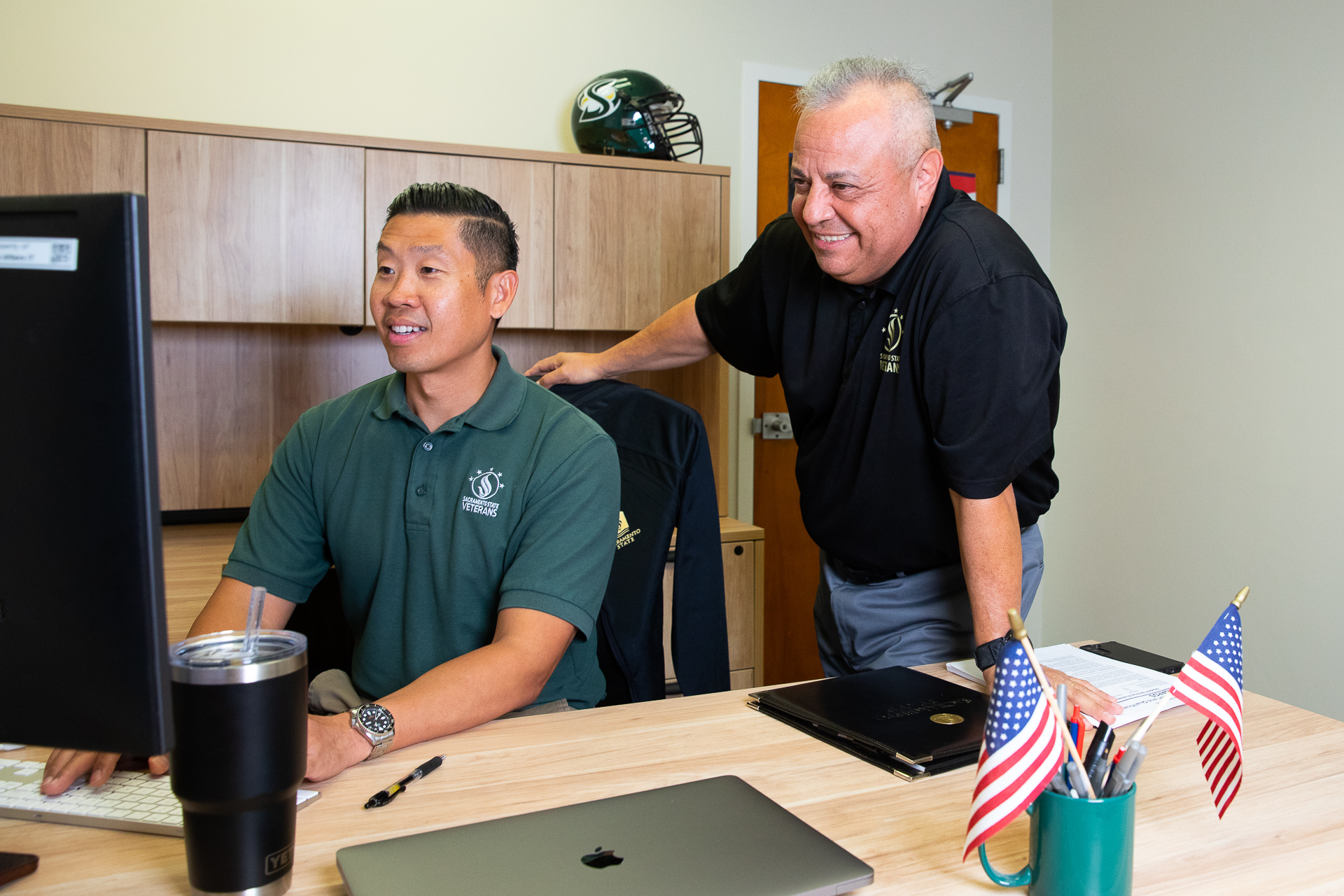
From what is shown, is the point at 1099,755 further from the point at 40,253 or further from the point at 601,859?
the point at 40,253

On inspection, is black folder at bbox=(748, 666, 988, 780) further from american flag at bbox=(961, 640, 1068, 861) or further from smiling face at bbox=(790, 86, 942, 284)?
smiling face at bbox=(790, 86, 942, 284)

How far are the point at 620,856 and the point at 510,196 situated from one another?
216 centimetres

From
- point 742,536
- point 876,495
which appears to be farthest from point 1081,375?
point 876,495

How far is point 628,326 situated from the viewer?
2752mm

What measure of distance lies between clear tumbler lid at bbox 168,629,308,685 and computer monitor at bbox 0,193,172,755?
0.04 metres

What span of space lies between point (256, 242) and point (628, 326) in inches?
38.6

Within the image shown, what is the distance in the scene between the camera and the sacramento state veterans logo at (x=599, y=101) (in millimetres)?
2734

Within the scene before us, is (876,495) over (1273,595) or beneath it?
over

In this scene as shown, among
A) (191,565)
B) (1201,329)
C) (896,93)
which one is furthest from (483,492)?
(1201,329)

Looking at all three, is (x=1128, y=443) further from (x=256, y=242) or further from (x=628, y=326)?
(x=256, y=242)

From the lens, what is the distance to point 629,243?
108 inches

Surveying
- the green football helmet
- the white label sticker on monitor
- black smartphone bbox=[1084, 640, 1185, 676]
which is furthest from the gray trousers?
the green football helmet

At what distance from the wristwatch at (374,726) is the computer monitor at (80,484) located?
37 centimetres

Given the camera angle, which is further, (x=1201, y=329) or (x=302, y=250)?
(x=1201, y=329)
